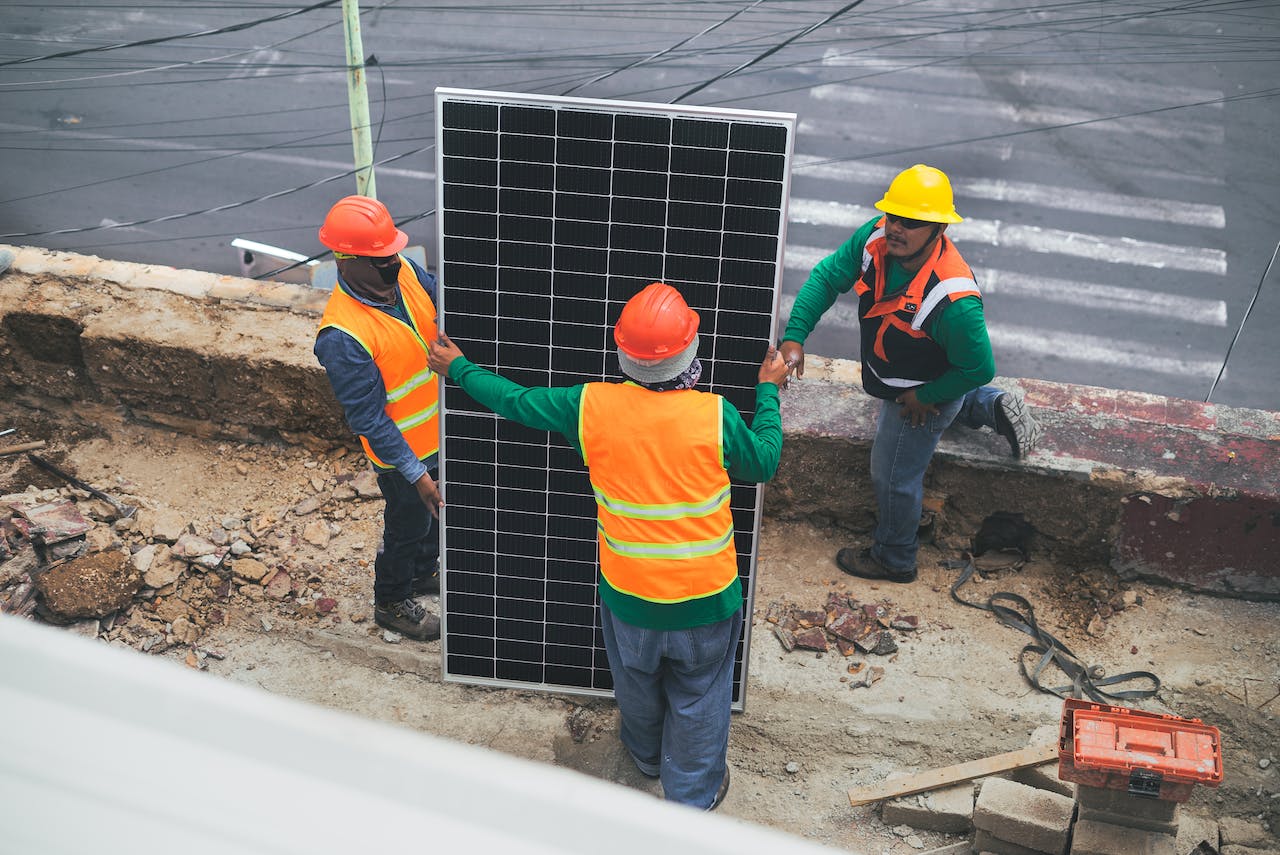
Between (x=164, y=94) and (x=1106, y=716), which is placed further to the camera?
(x=164, y=94)

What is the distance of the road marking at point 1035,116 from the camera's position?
1276 centimetres

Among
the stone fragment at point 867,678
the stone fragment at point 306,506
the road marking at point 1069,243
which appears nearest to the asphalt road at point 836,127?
the road marking at point 1069,243

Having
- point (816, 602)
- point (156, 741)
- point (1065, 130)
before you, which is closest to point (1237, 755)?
point (816, 602)

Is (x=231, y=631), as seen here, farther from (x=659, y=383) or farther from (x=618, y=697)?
(x=659, y=383)

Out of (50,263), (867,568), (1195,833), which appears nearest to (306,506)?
(50,263)

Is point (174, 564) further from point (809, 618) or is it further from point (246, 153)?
point (246, 153)

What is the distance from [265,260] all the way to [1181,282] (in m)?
8.70

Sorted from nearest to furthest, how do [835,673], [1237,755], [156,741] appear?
1. [156,741]
2. [1237,755]
3. [835,673]

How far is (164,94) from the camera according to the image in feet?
44.4

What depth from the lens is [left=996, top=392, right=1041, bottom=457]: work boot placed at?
6.18m

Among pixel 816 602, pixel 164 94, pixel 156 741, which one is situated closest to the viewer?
pixel 156 741

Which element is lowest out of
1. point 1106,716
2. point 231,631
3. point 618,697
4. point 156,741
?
point 231,631

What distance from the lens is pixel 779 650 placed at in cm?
613

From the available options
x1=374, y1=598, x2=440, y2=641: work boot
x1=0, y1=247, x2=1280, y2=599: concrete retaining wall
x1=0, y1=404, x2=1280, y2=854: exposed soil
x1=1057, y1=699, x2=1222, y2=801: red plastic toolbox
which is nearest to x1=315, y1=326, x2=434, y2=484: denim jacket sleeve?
x1=374, y1=598, x2=440, y2=641: work boot
